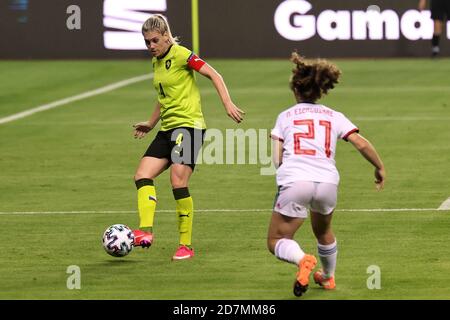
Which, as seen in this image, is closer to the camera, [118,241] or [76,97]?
[118,241]

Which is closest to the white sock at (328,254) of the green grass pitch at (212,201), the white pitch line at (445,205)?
the green grass pitch at (212,201)

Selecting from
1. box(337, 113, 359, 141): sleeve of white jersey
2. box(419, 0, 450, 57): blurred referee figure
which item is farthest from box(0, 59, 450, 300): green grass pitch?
box(419, 0, 450, 57): blurred referee figure

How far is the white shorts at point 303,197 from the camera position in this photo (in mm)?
10141

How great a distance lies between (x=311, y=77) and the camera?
33.8 ft

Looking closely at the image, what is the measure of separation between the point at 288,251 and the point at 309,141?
843 millimetres

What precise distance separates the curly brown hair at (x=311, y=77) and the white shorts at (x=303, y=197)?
703mm

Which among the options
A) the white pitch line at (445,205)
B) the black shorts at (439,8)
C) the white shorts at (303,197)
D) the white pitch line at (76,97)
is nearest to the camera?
the white shorts at (303,197)

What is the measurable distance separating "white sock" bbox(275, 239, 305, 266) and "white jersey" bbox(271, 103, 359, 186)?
45 cm

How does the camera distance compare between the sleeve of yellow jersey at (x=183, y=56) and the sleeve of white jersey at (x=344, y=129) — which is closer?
the sleeve of white jersey at (x=344, y=129)

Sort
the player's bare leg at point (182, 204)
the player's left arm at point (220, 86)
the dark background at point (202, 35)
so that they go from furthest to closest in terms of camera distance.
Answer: the dark background at point (202, 35), the player's bare leg at point (182, 204), the player's left arm at point (220, 86)

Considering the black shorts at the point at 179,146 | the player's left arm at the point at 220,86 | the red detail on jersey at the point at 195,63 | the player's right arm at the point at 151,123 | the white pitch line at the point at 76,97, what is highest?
the red detail on jersey at the point at 195,63

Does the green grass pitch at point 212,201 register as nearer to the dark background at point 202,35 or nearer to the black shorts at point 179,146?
the black shorts at point 179,146

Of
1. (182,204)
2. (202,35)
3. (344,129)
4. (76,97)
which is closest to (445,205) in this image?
(182,204)

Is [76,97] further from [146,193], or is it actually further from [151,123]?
[146,193]
